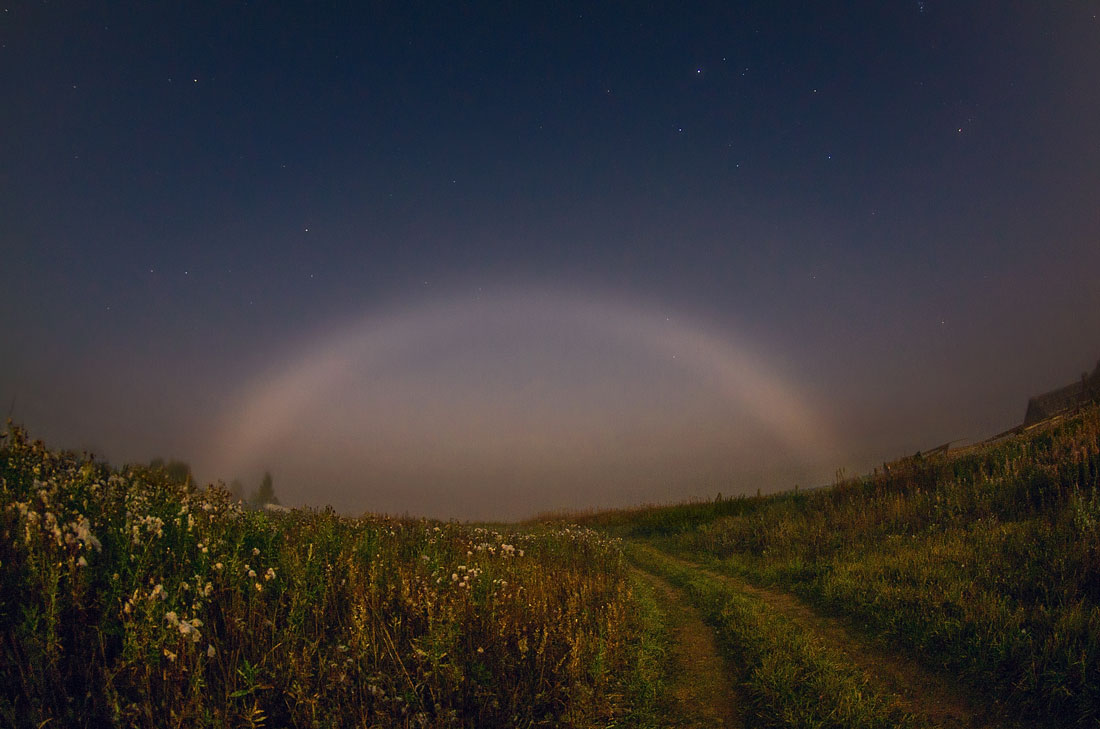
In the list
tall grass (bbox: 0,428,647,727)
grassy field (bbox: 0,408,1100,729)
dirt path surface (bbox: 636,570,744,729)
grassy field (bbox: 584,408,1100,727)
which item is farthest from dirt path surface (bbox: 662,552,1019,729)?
tall grass (bbox: 0,428,647,727)

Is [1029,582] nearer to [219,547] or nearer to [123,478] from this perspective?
[219,547]

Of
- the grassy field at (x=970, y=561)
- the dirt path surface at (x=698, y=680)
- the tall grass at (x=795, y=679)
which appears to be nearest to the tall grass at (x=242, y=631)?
the dirt path surface at (x=698, y=680)

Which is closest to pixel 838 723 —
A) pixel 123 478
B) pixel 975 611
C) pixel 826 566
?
pixel 975 611

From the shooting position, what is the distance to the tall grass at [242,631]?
3.87 m

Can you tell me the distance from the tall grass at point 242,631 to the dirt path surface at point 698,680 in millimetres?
520

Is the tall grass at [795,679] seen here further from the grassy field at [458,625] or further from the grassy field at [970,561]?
the grassy field at [970,561]

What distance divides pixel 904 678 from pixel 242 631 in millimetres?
7202

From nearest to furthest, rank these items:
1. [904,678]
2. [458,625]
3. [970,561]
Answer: [458,625] → [904,678] → [970,561]

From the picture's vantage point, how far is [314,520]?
9703mm

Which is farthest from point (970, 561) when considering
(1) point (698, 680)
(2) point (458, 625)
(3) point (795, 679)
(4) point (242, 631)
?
(4) point (242, 631)

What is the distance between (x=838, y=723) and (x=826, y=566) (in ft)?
20.4

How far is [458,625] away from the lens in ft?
18.6

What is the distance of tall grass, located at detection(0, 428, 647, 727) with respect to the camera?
3.87 meters

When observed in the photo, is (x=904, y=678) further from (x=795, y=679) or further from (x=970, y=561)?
(x=970, y=561)
